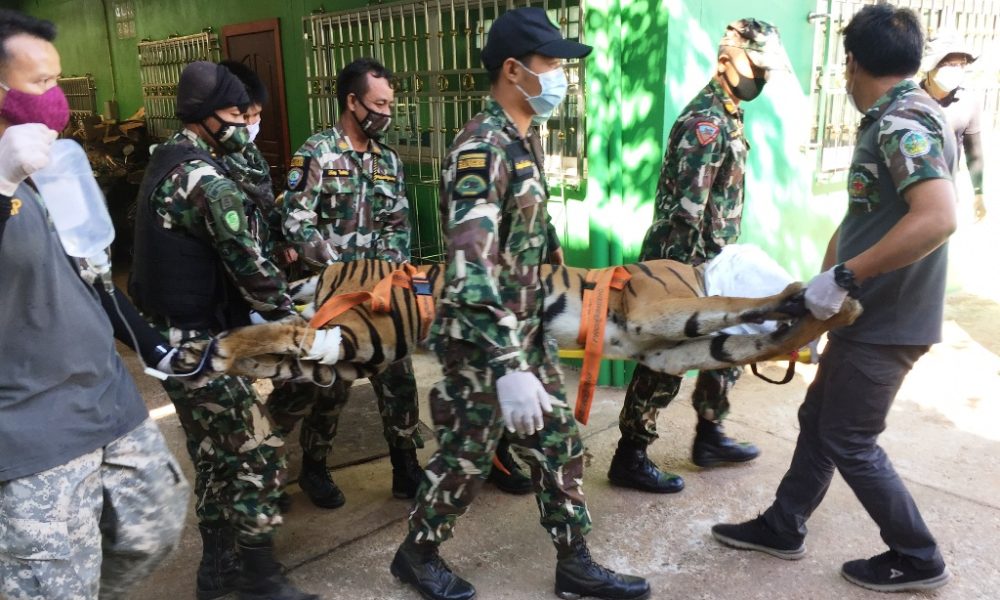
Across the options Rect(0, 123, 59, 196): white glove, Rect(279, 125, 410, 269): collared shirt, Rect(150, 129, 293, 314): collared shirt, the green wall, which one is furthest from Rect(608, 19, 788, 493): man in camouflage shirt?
the green wall

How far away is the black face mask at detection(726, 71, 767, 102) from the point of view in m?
3.32

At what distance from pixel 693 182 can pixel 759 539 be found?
1402 millimetres

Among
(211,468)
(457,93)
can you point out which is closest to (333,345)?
(211,468)

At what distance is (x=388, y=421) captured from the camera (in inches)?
136

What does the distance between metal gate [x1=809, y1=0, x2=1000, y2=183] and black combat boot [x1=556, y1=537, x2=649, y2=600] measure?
345cm

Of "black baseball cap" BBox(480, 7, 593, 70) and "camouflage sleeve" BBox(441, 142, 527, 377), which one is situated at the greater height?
"black baseball cap" BBox(480, 7, 593, 70)

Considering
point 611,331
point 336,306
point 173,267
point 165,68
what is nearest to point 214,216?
point 173,267

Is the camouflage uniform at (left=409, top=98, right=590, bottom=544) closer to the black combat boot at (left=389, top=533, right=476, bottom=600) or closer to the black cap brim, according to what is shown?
the black combat boot at (left=389, top=533, right=476, bottom=600)

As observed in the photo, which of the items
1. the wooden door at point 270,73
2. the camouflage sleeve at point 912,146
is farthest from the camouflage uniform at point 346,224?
the wooden door at point 270,73

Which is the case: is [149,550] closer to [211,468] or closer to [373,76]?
[211,468]

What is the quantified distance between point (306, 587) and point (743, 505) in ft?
5.91

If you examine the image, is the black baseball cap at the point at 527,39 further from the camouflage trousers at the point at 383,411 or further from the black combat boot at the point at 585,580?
the black combat boot at the point at 585,580

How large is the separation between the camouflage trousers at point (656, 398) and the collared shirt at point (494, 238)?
956mm

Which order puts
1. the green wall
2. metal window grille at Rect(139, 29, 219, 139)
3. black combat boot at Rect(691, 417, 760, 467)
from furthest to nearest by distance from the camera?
metal window grille at Rect(139, 29, 219, 139) < the green wall < black combat boot at Rect(691, 417, 760, 467)
